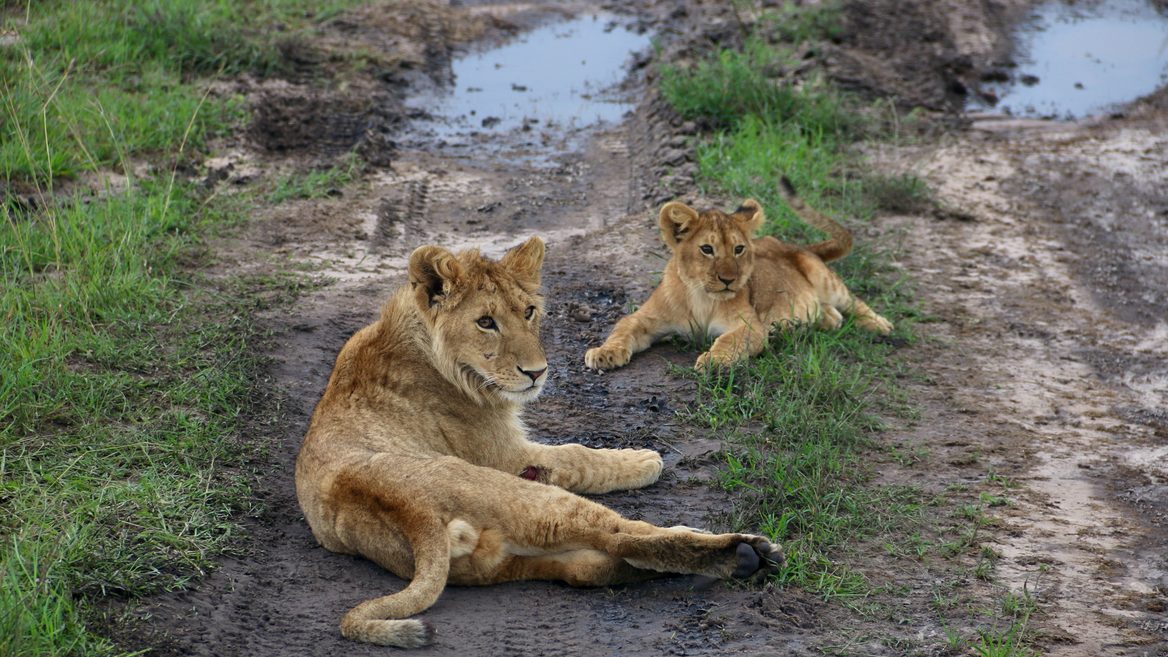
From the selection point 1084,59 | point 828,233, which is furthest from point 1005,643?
point 1084,59

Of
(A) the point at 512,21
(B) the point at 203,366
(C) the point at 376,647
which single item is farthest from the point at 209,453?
(A) the point at 512,21

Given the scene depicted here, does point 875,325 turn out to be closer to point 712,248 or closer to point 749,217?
point 749,217

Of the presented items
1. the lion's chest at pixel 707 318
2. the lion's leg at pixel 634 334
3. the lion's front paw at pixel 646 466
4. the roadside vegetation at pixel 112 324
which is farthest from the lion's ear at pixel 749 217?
the roadside vegetation at pixel 112 324

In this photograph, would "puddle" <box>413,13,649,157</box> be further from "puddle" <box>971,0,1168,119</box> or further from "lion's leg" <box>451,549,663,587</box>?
"lion's leg" <box>451,549,663,587</box>

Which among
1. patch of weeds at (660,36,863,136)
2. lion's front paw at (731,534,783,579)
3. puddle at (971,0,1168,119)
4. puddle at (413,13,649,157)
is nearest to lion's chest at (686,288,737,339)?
lion's front paw at (731,534,783,579)

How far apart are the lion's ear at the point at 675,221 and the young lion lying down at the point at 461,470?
1671mm

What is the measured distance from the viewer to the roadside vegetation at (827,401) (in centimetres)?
430

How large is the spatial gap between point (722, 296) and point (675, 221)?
0.44 metres

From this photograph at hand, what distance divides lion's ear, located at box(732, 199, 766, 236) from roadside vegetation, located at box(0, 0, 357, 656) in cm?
239

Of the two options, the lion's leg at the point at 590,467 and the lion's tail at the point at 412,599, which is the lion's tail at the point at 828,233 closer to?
the lion's leg at the point at 590,467

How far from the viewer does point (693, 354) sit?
627cm

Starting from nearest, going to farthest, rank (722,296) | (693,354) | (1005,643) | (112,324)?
(1005,643)
(112,324)
(722,296)
(693,354)

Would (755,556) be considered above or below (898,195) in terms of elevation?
above

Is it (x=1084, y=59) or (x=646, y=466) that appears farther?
(x=1084, y=59)
